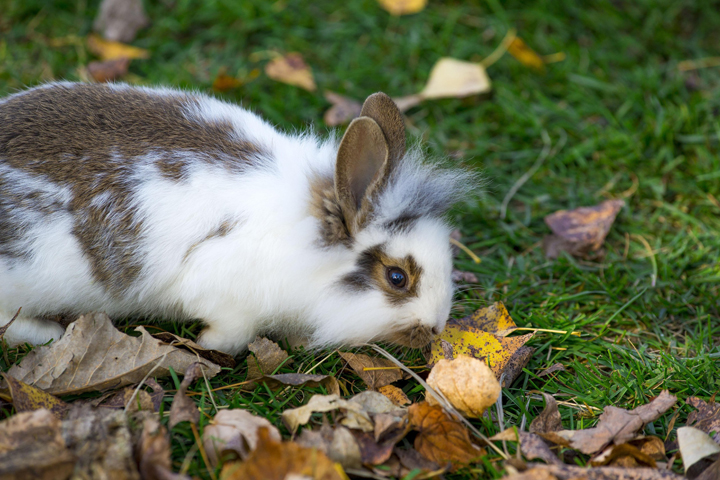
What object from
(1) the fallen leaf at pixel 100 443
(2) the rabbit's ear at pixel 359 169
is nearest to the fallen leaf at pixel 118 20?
(2) the rabbit's ear at pixel 359 169

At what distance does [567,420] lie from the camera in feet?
10.5

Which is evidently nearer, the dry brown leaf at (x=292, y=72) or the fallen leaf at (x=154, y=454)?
the fallen leaf at (x=154, y=454)

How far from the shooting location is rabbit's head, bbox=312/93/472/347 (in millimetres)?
3270

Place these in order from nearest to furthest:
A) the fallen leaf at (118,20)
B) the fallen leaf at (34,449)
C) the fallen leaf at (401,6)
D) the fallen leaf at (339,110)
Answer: the fallen leaf at (34,449) < the fallen leaf at (339,110) < the fallen leaf at (118,20) < the fallen leaf at (401,6)

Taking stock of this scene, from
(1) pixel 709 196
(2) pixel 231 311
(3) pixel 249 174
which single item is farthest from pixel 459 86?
(2) pixel 231 311

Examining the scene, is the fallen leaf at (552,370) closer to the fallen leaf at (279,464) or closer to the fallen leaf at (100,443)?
the fallen leaf at (279,464)

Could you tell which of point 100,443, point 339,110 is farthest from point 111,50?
point 100,443

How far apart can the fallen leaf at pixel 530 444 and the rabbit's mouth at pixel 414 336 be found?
2.10 ft

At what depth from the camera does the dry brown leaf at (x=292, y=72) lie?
17.4 feet

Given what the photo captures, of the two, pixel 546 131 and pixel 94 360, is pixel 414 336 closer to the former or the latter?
pixel 94 360

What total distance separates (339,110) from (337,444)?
306cm

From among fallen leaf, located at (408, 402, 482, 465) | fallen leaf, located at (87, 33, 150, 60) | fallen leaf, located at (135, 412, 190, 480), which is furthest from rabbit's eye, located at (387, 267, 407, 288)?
fallen leaf, located at (87, 33, 150, 60)

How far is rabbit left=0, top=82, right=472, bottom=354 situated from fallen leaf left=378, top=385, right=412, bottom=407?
261 mm

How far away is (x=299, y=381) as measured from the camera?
3.16 meters
